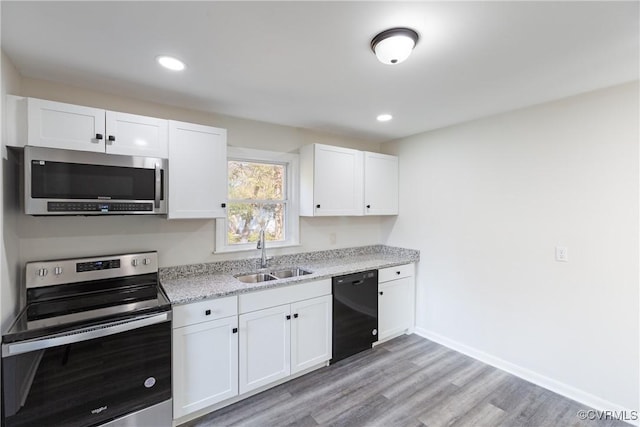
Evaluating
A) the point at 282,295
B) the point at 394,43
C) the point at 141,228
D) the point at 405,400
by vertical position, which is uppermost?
the point at 394,43

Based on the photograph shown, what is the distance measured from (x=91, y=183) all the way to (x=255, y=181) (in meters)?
1.42

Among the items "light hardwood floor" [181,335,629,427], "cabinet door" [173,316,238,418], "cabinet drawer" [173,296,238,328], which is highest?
"cabinet drawer" [173,296,238,328]

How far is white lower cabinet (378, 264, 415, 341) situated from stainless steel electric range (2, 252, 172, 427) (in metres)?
2.08

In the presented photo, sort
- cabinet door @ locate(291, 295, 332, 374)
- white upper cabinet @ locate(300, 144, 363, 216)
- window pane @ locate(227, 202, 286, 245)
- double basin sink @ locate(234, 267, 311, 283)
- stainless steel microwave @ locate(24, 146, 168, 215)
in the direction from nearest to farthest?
stainless steel microwave @ locate(24, 146, 168, 215) → cabinet door @ locate(291, 295, 332, 374) → double basin sink @ locate(234, 267, 311, 283) → window pane @ locate(227, 202, 286, 245) → white upper cabinet @ locate(300, 144, 363, 216)

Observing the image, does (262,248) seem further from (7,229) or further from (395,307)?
(7,229)

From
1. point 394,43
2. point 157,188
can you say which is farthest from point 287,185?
point 394,43

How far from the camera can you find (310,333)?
264cm

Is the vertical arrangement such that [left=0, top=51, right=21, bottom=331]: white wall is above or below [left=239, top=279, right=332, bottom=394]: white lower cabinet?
above

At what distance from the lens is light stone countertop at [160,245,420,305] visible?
7.21ft

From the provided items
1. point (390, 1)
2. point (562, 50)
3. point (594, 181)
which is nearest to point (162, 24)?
point (390, 1)

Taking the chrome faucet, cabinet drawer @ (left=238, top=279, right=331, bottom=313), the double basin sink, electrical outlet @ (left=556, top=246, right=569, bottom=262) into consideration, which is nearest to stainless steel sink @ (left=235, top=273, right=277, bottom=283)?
the double basin sink

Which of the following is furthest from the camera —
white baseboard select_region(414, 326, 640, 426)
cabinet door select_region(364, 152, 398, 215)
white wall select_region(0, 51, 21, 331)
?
cabinet door select_region(364, 152, 398, 215)

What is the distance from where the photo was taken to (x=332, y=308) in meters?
2.78

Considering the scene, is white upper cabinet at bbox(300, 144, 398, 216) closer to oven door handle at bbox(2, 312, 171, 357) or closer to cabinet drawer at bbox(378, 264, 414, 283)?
cabinet drawer at bbox(378, 264, 414, 283)
